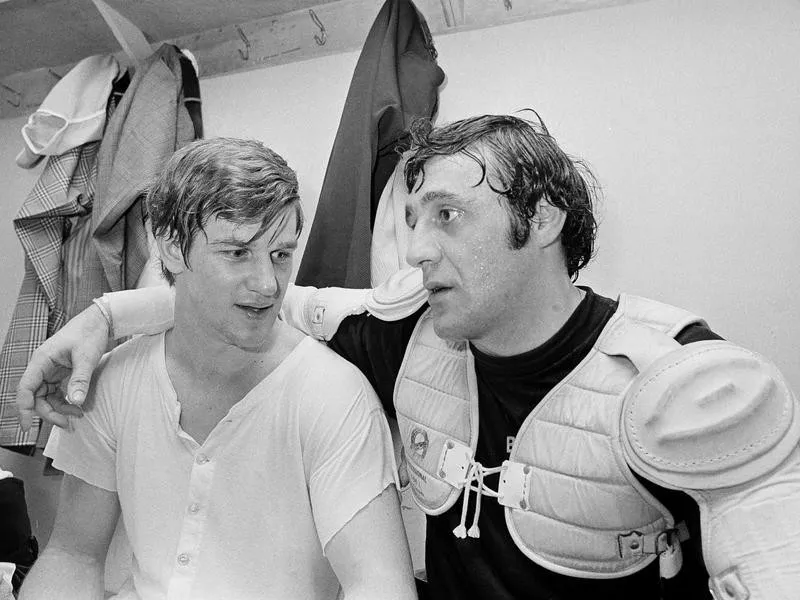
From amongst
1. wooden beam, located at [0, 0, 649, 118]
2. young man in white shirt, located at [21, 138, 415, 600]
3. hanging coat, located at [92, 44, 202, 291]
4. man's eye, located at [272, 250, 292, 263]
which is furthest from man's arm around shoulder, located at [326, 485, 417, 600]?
wooden beam, located at [0, 0, 649, 118]

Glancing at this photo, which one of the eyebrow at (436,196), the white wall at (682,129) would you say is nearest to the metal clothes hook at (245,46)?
the white wall at (682,129)

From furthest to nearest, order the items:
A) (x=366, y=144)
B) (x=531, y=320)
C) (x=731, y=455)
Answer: (x=366, y=144) → (x=531, y=320) → (x=731, y=455)

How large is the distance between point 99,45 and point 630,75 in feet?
5.12

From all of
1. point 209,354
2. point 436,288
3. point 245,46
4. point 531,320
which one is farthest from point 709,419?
point 245,46

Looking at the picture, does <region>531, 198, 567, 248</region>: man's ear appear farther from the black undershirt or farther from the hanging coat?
the hanging coat

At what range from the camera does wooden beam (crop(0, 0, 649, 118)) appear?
5.57 ft

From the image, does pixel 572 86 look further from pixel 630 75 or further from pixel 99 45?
pixel 99 45

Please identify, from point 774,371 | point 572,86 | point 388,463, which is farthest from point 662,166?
point 388,463

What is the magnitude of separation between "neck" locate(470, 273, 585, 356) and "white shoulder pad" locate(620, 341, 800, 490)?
207mm

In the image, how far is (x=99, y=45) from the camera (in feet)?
6.75

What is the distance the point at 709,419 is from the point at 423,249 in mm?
465

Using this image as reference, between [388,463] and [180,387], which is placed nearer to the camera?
[388,463]

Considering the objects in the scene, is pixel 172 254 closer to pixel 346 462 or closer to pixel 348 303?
pixel 348 303

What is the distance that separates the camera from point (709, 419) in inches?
30.3
